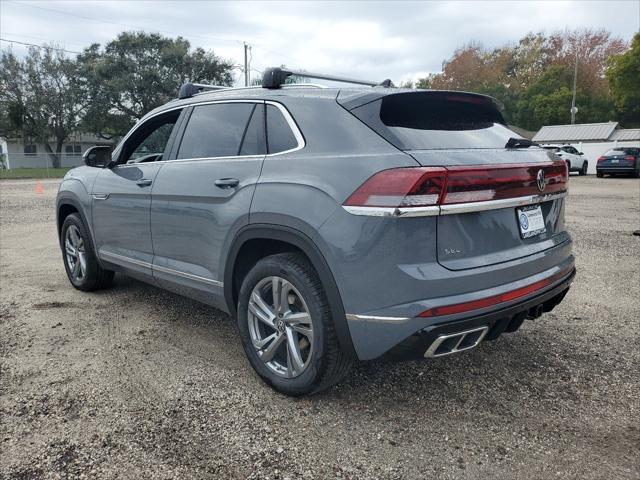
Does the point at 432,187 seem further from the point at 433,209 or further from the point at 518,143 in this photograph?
the point at 518,143

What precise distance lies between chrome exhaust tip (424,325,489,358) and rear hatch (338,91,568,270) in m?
0.33

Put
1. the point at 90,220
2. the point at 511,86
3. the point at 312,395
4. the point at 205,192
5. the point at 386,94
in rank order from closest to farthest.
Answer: the point at 386,94 → the point at 312,395 → the point at 205,192 → the point at 90,220 → the point at 511,86

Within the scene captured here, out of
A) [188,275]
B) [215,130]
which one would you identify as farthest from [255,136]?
[188,275]

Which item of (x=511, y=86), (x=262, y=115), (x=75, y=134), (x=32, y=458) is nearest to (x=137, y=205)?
(x=262, y=115)

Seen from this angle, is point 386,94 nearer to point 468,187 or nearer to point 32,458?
point 468,187

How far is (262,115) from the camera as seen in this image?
330 centimetres

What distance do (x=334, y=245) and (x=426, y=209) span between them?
495 mm

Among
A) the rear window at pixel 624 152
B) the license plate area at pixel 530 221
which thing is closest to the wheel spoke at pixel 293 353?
the license plate area at pixel 530 221

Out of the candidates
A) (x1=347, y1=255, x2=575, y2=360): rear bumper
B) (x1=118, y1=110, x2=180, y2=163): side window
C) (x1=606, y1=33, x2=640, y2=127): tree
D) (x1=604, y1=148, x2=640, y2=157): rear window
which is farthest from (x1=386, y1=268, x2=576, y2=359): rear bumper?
(x1=606, y1=33, x2=640, y2=127): tree

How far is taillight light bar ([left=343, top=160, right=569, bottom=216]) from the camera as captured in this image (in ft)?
7.94

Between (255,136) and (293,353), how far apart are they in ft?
4.56

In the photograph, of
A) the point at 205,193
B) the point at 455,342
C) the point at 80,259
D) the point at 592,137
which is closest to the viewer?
the point at 455,342

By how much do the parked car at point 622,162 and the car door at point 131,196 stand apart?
27.4 metres

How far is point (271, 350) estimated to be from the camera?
10.2 ft
